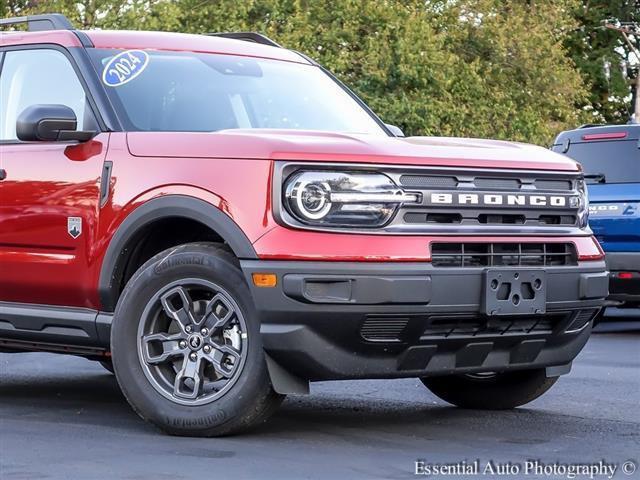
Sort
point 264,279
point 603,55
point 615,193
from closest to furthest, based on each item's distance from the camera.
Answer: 1. point 264,279
2. point 615,193
3. point 603,55

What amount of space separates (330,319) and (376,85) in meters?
26.9

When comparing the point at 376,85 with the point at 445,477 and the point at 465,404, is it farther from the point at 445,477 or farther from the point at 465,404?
the point at 445,477

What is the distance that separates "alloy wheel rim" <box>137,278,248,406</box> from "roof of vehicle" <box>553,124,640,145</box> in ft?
25.2

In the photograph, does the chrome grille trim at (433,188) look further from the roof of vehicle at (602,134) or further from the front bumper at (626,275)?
the roof of vehicle at (602,134)

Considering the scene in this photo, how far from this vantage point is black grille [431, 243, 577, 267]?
6.24 m

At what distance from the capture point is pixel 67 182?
686 centimetres

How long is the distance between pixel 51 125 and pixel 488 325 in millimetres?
2190

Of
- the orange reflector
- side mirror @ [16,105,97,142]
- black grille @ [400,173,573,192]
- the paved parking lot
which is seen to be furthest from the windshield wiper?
the orange reflector

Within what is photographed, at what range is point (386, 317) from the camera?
6.10 meters

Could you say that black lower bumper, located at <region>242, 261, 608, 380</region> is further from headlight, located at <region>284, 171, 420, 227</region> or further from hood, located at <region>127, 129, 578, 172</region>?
hood, located at <region>127, 129, 578, 172</region>

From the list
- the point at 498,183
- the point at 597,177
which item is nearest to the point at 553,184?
the point at 498,183

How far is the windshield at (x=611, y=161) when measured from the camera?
1325 cm

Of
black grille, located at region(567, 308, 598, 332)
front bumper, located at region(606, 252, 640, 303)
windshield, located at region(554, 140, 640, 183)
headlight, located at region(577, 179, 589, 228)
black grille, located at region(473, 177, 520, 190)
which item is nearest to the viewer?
black grille, located at region(473, 177, 520, 190)

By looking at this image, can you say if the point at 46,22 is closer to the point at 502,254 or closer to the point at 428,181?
the point at 428,181
